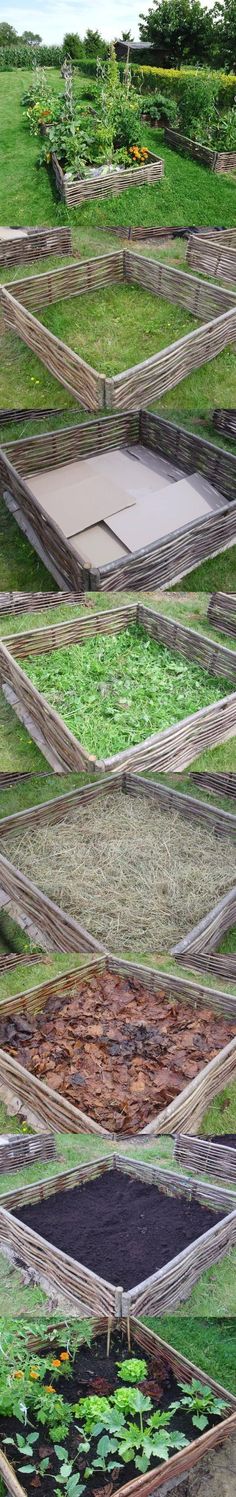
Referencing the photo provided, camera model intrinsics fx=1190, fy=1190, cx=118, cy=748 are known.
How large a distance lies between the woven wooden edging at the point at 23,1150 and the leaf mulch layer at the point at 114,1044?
25 cm

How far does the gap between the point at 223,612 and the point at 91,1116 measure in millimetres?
2163

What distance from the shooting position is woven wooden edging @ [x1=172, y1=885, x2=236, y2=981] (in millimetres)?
4266

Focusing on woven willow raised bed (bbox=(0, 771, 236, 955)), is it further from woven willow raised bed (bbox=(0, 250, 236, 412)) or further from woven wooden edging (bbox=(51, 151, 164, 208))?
woven wooden edging (bbox=(51, 151, 164, 208))

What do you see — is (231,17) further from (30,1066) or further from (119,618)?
(30,1066)

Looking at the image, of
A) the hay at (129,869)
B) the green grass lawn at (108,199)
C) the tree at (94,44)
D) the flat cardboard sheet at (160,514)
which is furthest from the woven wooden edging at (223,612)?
the tree at (94,44)

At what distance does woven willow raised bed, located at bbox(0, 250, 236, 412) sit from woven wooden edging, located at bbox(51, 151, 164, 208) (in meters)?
0.14

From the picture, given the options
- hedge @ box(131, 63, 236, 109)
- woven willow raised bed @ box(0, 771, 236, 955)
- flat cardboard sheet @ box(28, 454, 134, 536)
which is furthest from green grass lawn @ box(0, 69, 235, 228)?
woven willow raised bed @ box(0, 771, 236, 955)

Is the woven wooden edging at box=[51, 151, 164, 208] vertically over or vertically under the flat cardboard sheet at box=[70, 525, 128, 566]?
over

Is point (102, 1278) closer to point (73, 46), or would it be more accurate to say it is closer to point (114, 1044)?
point (114, 1044)

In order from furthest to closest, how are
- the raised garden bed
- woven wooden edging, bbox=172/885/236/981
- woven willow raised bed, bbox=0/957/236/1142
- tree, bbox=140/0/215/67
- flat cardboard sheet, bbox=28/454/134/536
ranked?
woven willow raised bed, bbox=0/957/236/1142 → woven wooden edging, bbox=172/885/236/981 → the raised garden bed → flat cardboard sheet, bbox=28/454/134/536 → tree, bbox=140/0/215/67

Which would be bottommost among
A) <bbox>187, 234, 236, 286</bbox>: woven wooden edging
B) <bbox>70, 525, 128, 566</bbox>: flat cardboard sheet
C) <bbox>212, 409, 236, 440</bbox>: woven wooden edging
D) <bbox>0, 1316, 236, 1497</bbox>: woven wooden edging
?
<bbox>0, 1316, 236, 1497</bbox>: woven wooden edging

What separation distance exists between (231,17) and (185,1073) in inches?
132

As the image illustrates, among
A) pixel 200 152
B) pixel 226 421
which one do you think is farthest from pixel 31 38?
pixel 226 421

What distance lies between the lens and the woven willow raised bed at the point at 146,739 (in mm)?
3490
